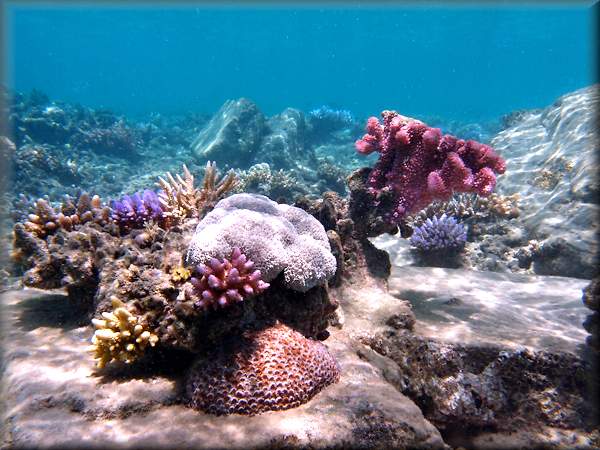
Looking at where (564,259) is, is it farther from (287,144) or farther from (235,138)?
(235,138)

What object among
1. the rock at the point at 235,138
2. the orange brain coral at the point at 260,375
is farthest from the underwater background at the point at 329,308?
the rock at the point at 235,138

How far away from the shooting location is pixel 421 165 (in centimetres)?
488

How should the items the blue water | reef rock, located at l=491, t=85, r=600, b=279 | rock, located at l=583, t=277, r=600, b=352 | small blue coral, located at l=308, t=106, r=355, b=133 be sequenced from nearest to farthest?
rock, located at l=583, t=277, r=600, b=352
reef rock, located at l=491, t=85, r=600, b=279
small blue coral, located at l=308, t=106, r=355, b=133
the blue water

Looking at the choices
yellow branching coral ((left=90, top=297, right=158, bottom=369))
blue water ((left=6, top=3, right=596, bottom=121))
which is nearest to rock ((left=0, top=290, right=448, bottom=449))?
yellow branching coral ((left=90, top=297, right=158, bottom=369))

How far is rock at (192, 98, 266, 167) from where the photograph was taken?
1631 centimetres

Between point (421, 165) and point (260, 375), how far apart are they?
3.59 metres

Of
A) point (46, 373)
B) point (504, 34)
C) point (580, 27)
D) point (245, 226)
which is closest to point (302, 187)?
point (245, 226)

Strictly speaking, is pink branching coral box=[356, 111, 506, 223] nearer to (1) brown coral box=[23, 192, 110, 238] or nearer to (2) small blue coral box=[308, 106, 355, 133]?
(1) brown coral box=[23, 192, 110, 238]

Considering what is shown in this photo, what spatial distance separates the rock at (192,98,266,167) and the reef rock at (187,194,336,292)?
1307 cm

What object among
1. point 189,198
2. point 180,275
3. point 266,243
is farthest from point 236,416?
point 189,198

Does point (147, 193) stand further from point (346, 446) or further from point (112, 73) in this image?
point (112, 73)

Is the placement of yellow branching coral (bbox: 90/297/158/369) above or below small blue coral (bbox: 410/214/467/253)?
below

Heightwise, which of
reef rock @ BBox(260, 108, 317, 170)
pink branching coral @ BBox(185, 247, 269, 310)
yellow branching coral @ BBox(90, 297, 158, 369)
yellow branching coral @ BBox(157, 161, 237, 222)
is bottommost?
yellow branching coral @ BBox(90, 297, 158, 369)

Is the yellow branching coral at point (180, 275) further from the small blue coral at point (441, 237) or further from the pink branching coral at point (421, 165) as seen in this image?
the small blue coral at point (441, 237)
